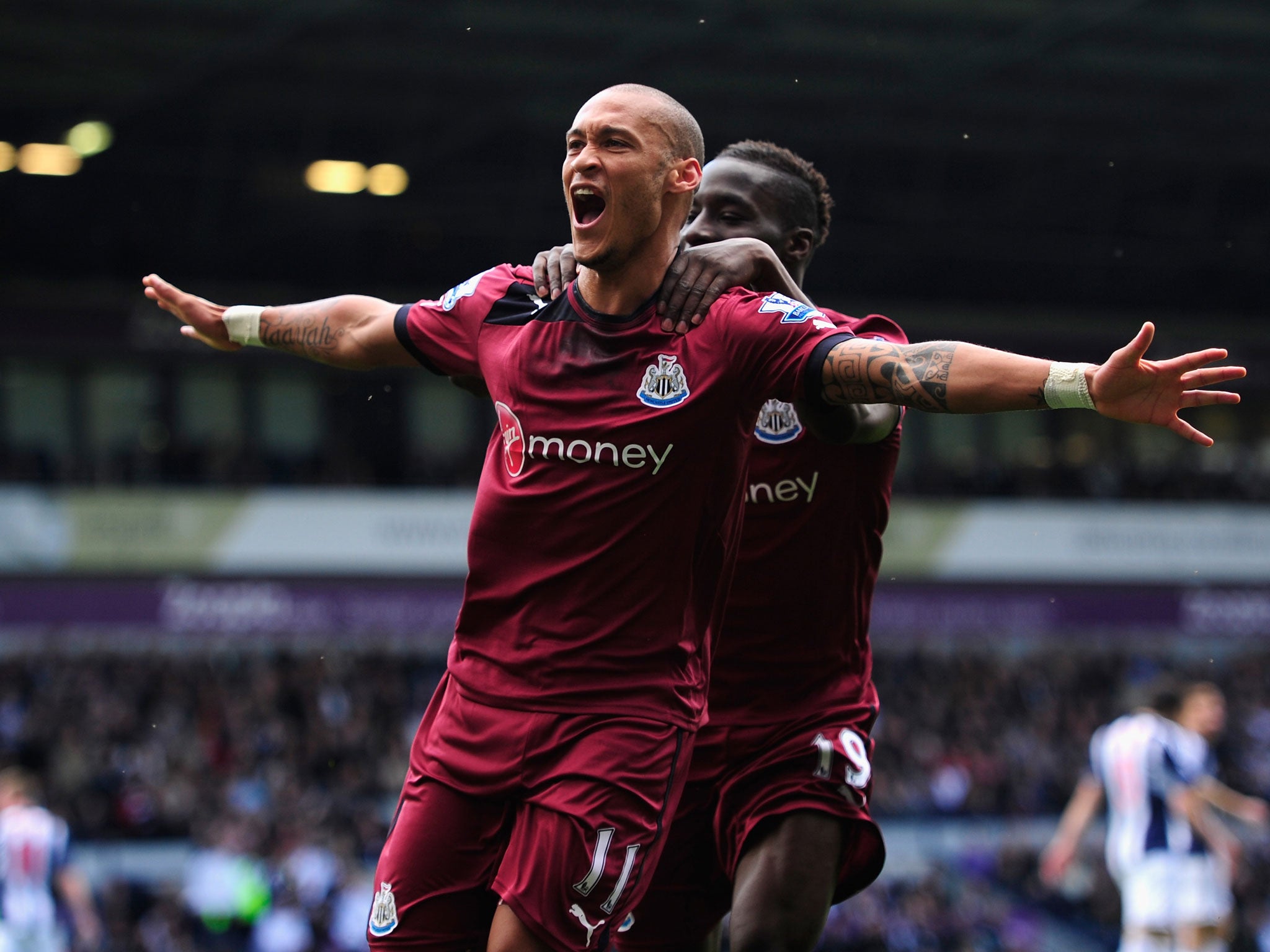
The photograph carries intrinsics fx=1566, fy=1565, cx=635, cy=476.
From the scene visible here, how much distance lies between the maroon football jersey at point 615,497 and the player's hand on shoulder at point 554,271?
0.42ft

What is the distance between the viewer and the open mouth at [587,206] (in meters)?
3.24

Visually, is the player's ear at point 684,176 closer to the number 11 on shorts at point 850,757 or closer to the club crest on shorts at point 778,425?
the club crest on shorts at point 778,425

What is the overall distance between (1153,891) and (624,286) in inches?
247

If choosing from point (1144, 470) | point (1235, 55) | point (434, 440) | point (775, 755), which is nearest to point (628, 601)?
point (775, 755)

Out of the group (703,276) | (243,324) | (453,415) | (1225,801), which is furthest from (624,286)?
(453,415)

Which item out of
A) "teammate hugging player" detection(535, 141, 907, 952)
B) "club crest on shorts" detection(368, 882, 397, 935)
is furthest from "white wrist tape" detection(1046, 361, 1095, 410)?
"club crest on shorts" detection(368, 882, 397, 935)

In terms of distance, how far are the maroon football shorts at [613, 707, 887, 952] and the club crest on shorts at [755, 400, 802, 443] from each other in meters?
0.72

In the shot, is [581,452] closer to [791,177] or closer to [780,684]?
[780,684]

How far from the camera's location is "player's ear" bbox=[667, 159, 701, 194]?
332cm

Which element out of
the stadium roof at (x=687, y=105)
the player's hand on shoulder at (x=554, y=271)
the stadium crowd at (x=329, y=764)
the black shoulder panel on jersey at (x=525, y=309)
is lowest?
the stadium crowd at (x=329, y=764)

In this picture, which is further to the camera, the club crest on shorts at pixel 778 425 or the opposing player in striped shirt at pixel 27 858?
→ the opposing player in striped shirt at pixel 27 858

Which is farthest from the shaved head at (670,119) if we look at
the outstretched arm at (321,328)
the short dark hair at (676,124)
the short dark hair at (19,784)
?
the short dark hair at (19,784)

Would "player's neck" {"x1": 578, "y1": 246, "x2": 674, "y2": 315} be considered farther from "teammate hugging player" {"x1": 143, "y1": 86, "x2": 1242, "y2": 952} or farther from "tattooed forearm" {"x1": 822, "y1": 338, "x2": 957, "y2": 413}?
"tattooed forearm" {"x1": 822, "y1": 338, "x2": 957, "y2": 413}

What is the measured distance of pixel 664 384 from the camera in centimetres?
318
